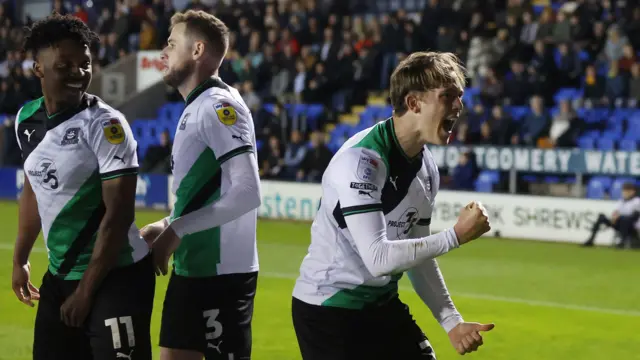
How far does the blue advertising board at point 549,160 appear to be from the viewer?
1786 cm

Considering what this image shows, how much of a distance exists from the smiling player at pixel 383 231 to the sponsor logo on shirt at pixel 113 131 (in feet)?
2.83

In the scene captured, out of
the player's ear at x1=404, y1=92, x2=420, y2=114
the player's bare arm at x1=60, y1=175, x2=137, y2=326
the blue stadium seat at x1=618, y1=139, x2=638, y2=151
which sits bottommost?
the blue stadium seat at x1=618, y1=139, x2=638, y2=151

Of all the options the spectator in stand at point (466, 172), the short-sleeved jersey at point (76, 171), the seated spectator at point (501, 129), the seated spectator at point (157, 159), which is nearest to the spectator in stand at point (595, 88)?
the seated spectator at point (501, 129)

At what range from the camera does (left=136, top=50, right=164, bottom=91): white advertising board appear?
29.0m

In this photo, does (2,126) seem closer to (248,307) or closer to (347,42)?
(347,42)

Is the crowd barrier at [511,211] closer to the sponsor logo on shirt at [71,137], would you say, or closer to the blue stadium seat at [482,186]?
the blue stadium seat at [482,186]

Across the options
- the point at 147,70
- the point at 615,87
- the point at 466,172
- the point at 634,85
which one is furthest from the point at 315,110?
the point at 147,70

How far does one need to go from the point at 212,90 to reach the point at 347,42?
18.8 metres

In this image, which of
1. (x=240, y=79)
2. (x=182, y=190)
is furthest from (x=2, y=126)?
(x=182, y=190)

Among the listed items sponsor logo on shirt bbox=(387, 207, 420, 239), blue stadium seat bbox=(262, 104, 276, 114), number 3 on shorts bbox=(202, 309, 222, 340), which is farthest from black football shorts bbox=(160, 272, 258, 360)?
blue stadium seat bbox=(262, 104, 276, 114)

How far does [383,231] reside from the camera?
386 centimetres

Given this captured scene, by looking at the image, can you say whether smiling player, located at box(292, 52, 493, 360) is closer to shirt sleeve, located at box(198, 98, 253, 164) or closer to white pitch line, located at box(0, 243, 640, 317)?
shirt sleeve, located at box(198, 98, 253, 164)

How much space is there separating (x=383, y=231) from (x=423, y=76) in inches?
23.3

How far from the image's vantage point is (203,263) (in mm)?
4996
